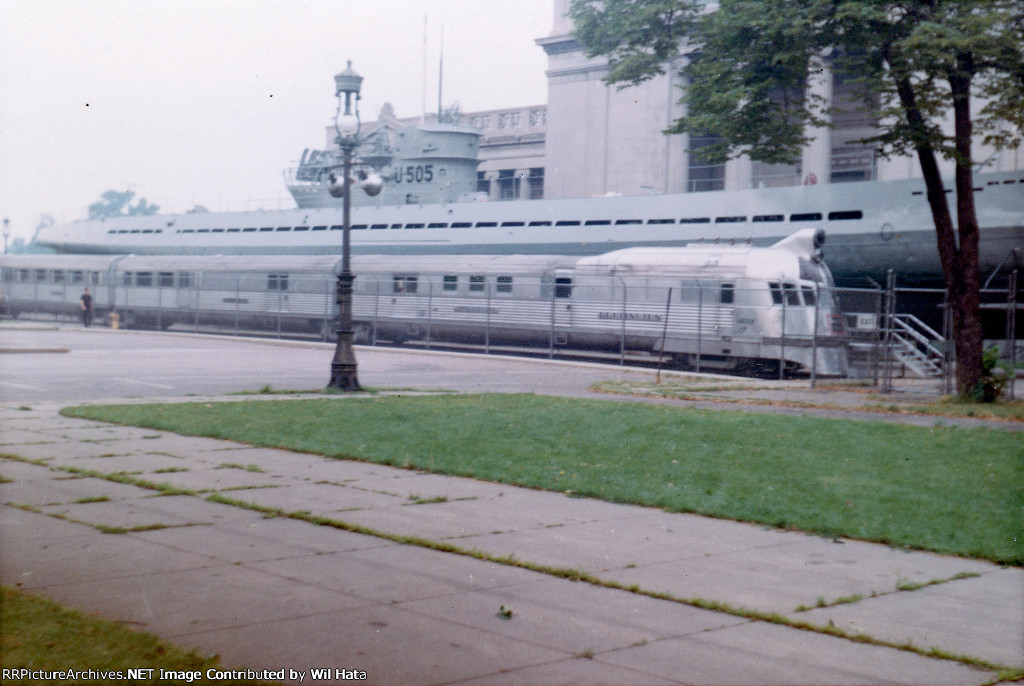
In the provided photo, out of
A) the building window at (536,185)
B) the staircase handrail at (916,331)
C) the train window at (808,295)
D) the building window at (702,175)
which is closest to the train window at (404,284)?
the train window at (808,295)

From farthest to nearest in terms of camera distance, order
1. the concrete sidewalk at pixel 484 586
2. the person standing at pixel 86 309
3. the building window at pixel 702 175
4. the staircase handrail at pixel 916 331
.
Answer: the building window at pixel 702 175
the person standing at pixel 86 309
the staircase handrail at pixel 916 331
the concrete sidewalk at pixel 484 586

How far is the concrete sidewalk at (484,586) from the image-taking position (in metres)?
4.36

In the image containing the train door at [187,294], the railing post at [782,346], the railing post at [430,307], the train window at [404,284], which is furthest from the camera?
the train door at [187,294]

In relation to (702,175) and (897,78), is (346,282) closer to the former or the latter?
(897,78)

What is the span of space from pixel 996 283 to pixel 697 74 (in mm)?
18960

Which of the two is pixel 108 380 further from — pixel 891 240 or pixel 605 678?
pixel 891 240

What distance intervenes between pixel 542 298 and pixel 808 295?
8.96 metres

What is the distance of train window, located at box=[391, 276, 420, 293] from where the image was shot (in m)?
37.1

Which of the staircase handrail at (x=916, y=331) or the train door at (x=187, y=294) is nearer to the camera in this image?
the staircase handrail at (x=916, y=331)

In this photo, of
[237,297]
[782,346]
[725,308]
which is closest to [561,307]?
[725,308]

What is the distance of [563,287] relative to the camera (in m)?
32.3

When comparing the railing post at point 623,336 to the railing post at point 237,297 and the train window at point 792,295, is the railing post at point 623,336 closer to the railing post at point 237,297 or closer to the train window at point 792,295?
the train window at point 792,295

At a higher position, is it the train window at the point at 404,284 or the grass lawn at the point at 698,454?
the train window at the point at 404,284

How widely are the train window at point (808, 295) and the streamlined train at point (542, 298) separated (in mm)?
85
